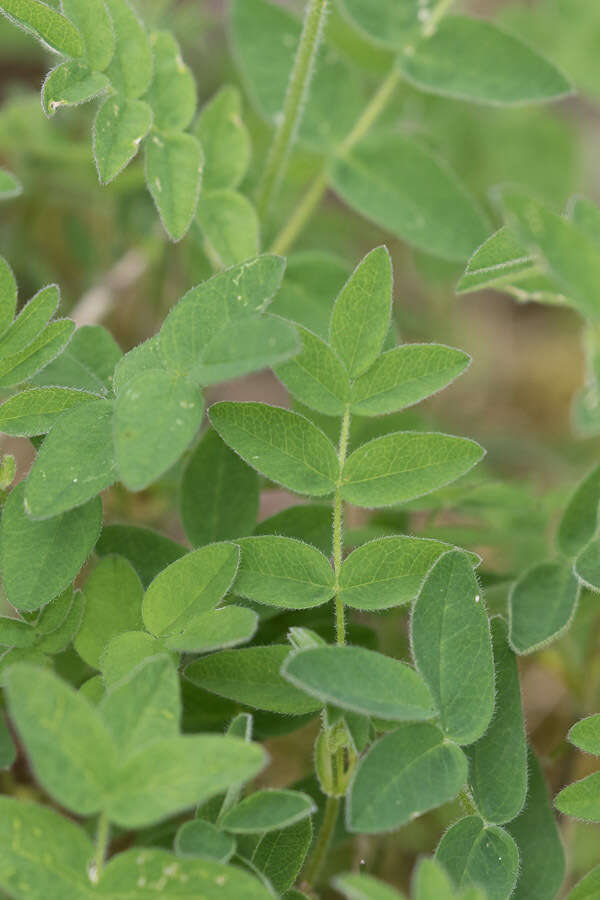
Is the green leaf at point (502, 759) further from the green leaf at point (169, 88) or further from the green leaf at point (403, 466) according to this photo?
the green leaf at point (169, 88)

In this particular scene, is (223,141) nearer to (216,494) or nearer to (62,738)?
(216,494)

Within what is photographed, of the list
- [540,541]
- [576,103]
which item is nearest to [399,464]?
[540,541]

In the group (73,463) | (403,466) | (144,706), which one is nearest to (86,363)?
(73,463)

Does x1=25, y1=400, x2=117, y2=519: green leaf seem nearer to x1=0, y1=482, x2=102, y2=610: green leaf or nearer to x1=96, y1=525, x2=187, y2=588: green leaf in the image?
x1=0, y1=482, x2=102, y2=610: green leaf

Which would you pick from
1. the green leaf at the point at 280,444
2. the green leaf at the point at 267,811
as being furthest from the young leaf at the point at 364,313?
the green leaf at the point at 267,811

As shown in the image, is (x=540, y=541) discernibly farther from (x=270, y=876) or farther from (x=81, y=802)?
(x=81, y=802)
